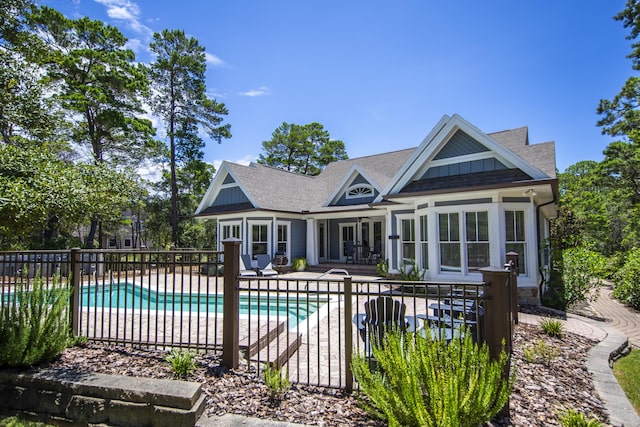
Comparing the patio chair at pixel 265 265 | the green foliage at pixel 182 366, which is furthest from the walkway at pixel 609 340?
the patio chair at pixel 265 265

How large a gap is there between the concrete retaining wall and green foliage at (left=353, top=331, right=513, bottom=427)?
1.82 metres

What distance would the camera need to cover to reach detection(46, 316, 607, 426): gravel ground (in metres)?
3.22

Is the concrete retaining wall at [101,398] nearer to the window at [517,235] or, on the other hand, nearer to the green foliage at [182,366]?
the green foliage at [182,366]

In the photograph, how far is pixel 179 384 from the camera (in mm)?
3420

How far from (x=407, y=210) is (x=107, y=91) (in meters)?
22.2

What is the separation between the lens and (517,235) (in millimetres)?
9555

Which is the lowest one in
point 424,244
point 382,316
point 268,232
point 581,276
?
point 581,276

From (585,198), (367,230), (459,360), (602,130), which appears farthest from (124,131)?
(585,198)

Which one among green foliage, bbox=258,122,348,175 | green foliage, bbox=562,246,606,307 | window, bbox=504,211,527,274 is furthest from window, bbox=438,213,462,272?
green foliage, bbox=258,122,348,175

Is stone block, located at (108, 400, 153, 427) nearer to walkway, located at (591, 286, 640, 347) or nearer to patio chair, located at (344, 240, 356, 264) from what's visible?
walkway, located at (591, 286, 640, 347)

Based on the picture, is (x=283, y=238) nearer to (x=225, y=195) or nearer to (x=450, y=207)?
(x=225, y=195)

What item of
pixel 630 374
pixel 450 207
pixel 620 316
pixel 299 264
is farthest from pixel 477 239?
pixel 299 264

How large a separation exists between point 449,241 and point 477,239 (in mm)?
837

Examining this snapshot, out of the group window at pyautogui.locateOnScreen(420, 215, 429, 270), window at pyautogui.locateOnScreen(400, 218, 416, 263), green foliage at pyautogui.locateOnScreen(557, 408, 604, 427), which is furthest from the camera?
window at pyautogui.locateOnScreen(400, 218, 416, 263)
